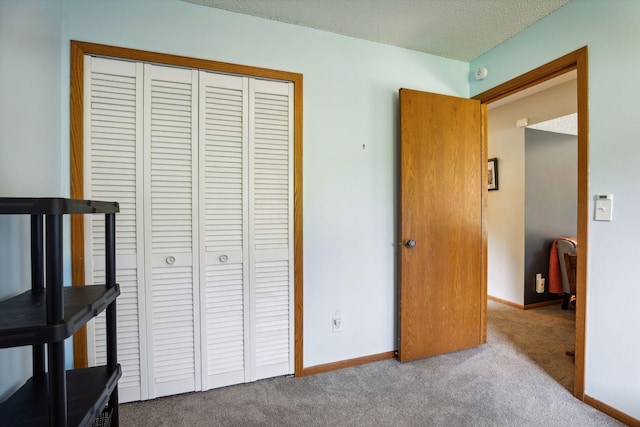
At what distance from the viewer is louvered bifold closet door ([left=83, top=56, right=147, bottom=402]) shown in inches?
64.7

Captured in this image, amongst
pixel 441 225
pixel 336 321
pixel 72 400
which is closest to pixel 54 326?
pixel 72 400

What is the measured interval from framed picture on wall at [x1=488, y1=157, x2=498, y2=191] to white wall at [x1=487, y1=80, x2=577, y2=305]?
4cm

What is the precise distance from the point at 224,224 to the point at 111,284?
77 cm

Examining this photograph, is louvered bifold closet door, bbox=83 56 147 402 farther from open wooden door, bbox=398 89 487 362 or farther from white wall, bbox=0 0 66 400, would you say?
open wooden door, bbox=398 89 487 362

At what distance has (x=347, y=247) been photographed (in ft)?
7.02

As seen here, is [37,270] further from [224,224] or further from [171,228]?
[224,224]

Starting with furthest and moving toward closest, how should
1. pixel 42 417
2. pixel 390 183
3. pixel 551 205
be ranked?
pixel 551 205
pixel 390 183
pixel 42 417

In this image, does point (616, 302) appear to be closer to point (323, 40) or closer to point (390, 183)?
point (390, 183)

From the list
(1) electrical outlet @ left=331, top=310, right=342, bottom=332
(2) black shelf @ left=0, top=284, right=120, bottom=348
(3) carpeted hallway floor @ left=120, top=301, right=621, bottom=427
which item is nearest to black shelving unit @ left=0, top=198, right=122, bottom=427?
(2) black shelf @ left=0, top=284, right=120, bottom=348

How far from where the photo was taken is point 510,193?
3.59 meters

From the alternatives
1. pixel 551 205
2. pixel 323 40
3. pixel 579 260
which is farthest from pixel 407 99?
pixel 551 205

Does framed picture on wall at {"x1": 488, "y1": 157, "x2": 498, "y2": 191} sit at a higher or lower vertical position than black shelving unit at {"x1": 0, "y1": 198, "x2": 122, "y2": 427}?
higher

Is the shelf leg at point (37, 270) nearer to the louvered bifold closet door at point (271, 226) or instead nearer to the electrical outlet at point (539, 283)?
the louvered bifold closet door at point (271, 226)

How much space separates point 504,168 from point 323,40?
282 cm
